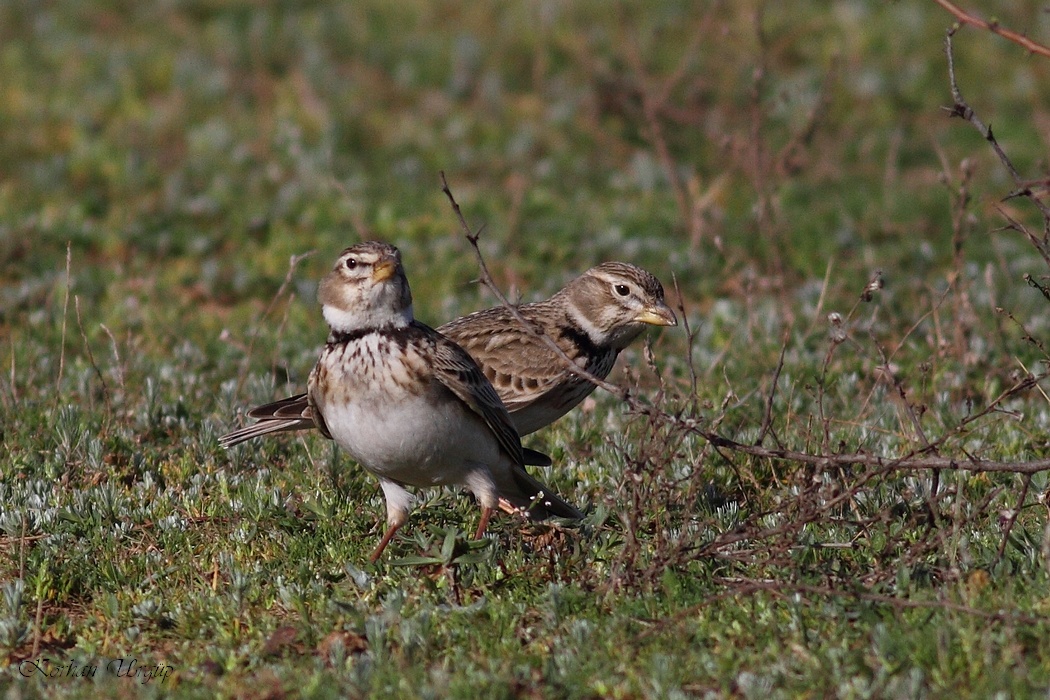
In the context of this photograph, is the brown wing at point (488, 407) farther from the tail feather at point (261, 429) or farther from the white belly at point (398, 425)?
the tail feather at point (261, 429)

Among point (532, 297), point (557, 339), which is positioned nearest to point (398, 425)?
point (557, 339)

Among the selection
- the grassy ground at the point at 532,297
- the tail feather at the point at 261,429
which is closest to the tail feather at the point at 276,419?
the tail feather at the point at 261,429

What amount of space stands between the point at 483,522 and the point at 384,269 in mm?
1305

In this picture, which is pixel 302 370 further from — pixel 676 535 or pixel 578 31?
pixel 578 31

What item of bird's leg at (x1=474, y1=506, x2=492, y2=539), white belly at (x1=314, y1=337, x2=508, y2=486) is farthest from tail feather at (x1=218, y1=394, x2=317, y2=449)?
bird's leg at (x1=474, y1=506, x2=492, y2=539)

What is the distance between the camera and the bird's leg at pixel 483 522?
6.68 metres

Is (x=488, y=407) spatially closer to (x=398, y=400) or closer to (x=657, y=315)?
(x=398, y=400)

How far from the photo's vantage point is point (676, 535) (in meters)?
6.54

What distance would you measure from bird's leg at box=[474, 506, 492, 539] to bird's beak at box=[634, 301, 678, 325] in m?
1.92

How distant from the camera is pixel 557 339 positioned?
835cm

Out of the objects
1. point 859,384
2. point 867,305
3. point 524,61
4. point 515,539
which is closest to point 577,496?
point 515,539

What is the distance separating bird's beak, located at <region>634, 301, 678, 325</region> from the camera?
8.26 meters

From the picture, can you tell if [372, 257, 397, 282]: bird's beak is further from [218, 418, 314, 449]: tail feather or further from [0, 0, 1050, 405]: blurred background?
[0, 0, 1050, 405]: blurred background

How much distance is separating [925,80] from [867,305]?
6.42 meters
